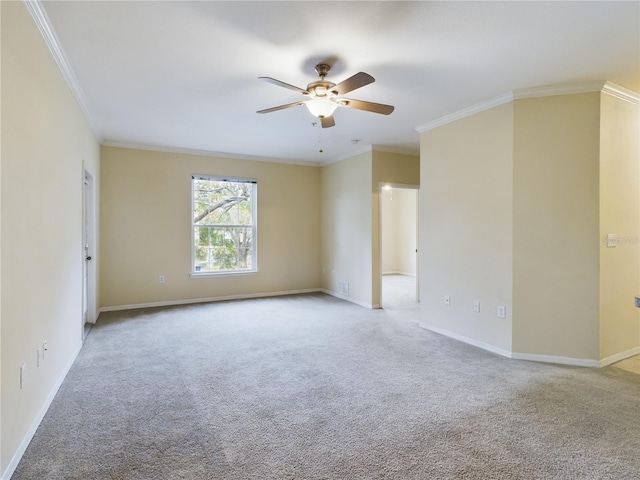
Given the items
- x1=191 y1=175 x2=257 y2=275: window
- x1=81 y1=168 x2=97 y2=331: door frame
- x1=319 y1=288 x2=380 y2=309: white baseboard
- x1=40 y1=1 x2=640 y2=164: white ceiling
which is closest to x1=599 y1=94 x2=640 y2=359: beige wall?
x1=40 y1=1 x2=640 y2=164: white ceiling

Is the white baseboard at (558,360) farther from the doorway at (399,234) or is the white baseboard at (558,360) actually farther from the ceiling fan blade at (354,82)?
the doorway at (399,234)

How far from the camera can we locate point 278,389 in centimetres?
279

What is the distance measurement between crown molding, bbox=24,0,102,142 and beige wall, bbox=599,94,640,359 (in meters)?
4.46

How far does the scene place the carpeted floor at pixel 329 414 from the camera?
74.2 inches

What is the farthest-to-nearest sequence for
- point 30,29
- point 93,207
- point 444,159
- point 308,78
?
point 93,207 < point 444,159 < point 308,78 < point 30,29

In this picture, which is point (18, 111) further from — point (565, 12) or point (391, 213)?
point (391, 213)

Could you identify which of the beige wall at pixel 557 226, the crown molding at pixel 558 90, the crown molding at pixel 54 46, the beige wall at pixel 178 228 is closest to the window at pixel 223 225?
the beige wall at pixel 178 228

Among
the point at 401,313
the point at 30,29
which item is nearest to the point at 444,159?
the point at 401,313

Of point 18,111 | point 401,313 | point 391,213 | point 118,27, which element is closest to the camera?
point 18,111

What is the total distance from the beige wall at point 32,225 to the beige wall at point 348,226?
391 cm

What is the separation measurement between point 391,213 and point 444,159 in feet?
19.2

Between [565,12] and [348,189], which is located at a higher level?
[565,12]

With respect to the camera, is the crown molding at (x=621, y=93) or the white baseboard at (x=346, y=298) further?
the white baseboard at (x=346, y=298)

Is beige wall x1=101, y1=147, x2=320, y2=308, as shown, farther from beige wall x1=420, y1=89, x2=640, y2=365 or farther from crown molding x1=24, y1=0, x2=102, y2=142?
beige wall x1=420, y1=89, x2=640, y2=365
